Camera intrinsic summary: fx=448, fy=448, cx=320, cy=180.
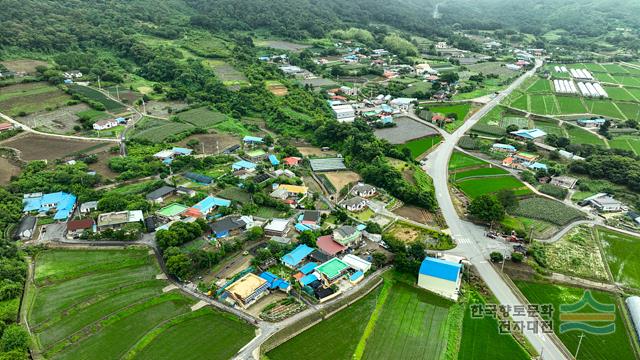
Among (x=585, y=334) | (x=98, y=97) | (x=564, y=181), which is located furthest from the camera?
(x=98, y=97)

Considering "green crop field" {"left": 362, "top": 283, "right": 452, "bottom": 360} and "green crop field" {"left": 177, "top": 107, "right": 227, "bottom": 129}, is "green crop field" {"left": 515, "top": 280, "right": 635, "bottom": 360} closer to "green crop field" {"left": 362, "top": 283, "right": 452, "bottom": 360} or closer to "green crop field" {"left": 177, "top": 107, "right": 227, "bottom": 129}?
"green crop field" {"left": 362, "top": 283, "right": 452, "bottom": 360}

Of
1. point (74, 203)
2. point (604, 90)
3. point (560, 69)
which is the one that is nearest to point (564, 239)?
point (74, 203)

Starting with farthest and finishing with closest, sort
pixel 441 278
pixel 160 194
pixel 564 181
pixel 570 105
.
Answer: pixel 570 105
pixel 564 181
pixel 160 194
pixel 441 278

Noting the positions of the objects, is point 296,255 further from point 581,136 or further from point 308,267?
point 581,136

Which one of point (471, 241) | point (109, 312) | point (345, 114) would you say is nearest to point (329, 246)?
point (471, 241)

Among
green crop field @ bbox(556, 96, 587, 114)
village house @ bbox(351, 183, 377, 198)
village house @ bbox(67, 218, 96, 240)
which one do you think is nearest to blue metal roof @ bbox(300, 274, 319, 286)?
village house @ bbox(351, 183, 377, 198)

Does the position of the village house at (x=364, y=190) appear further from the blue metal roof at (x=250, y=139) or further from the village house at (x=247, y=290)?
the blue metal roof at (x=250, y=139)
